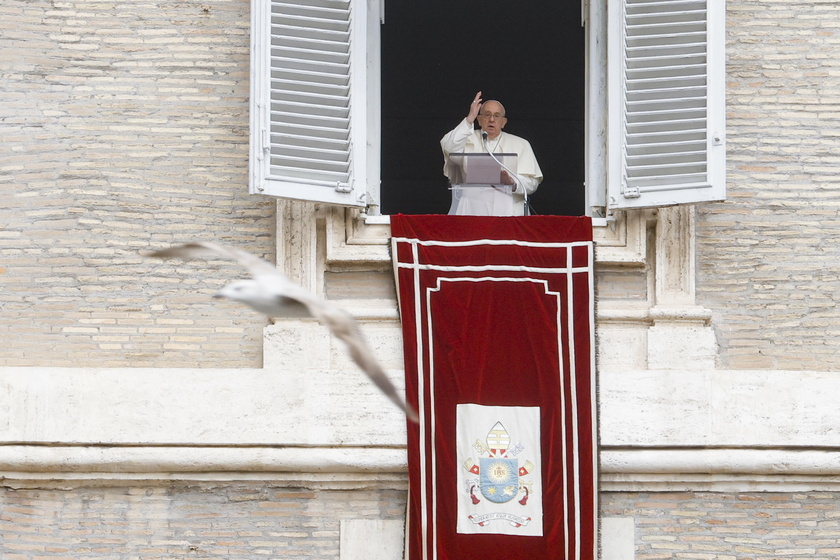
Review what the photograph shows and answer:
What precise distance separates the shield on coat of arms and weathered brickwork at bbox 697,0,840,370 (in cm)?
119

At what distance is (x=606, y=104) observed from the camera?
9.41 m

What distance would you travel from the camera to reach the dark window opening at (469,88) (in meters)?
13.2

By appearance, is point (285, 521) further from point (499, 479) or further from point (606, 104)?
point (606, 104)

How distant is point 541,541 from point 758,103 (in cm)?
244

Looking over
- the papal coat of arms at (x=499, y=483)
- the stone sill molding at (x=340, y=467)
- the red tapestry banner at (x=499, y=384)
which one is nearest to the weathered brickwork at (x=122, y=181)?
the stone sill molding at (x=340, y=467)

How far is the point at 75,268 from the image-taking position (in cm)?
924

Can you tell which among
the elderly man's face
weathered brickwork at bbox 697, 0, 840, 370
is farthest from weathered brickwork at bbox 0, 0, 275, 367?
weathered brickwork at bbox 697, 0, 840, 370

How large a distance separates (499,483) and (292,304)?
1778 millimetres

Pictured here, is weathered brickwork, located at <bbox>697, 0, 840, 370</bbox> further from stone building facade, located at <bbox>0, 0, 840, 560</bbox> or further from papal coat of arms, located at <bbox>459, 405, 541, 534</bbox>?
papal coat of arms, located at <bbox>459, 405, 541, 534</bbox>

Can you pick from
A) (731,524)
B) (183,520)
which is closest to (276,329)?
(183,520)

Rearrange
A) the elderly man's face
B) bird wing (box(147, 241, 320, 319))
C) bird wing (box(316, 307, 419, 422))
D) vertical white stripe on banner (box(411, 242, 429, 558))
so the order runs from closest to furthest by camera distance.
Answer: bird wing (box(316, 307, 419, 422)) → bird wing (box(147, 241, 320, 319)) → vertical white stripe on banner (box(411, 242, 429, 558)) → the elderly man's face

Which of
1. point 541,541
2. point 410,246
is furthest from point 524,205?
point 541,541

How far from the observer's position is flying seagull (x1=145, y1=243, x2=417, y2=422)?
7.11m

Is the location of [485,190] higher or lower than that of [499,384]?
higher
